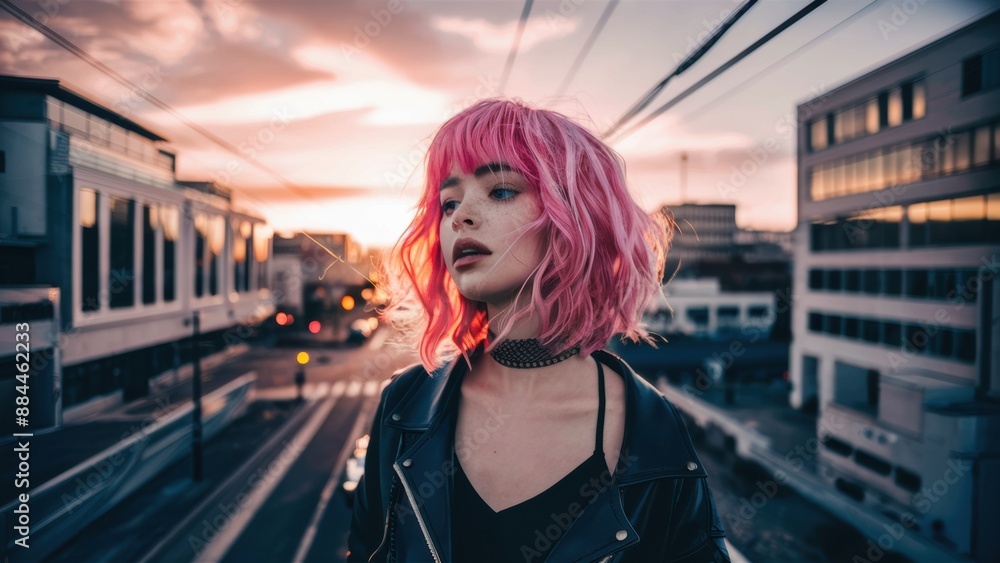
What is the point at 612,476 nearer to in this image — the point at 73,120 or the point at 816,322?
the point at 73,120

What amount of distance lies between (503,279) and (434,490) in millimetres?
687

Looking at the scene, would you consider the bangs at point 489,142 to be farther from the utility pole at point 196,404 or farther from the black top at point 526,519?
the utility pole at point 196,404

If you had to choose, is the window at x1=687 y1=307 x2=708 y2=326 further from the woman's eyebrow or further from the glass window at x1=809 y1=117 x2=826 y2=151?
the woman's eyebrow

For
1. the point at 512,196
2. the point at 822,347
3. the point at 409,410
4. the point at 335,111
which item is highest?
the point at 335,111

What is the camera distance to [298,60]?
221 centimetres

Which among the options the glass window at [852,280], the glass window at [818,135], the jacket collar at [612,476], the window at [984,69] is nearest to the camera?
the jacket collar at [612,476]

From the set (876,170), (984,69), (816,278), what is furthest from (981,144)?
(816,278)

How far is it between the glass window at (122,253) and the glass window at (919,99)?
4744 millimetres

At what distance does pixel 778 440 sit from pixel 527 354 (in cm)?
1842

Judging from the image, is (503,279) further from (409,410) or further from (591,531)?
(591,531)

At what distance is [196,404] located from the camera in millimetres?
2350

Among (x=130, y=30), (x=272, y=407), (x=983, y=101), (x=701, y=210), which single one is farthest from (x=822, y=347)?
(x=701, y=210)

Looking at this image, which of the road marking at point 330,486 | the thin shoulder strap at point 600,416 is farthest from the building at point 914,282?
the road marking at point 330,486

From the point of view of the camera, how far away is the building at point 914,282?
7.93 feet
